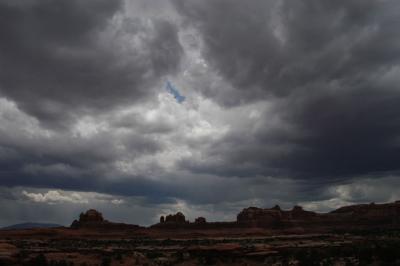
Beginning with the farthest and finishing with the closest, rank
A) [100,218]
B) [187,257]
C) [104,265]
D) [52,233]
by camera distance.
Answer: [100,218], [52,233], [187,257], [104,265]

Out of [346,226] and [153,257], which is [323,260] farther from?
[346,226]

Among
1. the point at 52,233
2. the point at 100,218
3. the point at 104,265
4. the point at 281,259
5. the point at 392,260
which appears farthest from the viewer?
the point at 100,218

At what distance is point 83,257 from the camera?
44906 millimetres

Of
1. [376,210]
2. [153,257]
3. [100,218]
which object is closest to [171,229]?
[100,218]

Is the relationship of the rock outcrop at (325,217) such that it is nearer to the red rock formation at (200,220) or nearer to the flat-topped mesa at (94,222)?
the red rock formation at (200,220)

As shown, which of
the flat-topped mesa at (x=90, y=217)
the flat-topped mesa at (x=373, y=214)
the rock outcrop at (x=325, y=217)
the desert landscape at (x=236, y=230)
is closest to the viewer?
the desert landscape at (x=236, y=230)

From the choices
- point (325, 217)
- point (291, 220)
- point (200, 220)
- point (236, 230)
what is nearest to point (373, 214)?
point (325, 217)

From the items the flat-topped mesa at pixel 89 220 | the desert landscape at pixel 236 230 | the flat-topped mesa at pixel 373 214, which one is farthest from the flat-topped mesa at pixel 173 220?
the flat-topped mesa at pixel 373 214

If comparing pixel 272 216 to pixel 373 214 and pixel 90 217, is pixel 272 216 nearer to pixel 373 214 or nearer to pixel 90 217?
pixel 373 214

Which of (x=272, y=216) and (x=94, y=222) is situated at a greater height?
(x=272, y=216)

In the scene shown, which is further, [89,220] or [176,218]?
[176,218]

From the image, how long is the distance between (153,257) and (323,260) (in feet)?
63.9

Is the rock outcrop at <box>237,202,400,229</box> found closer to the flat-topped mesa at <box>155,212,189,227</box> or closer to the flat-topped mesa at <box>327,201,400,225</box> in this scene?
the flat-topped mesa at <box>327,201,400,225</box>

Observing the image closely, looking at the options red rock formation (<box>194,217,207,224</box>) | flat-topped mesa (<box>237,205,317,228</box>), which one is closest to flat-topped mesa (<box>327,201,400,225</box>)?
flat-topped mesa (<box>237,205,317,228</box>)
